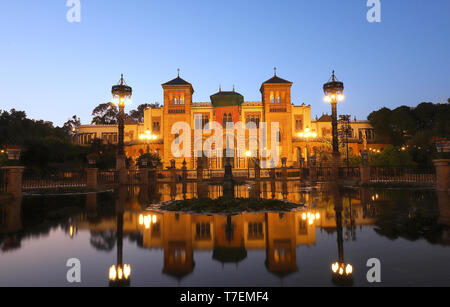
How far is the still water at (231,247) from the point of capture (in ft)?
10.8

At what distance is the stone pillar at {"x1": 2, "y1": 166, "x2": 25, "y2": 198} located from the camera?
12.8 meters

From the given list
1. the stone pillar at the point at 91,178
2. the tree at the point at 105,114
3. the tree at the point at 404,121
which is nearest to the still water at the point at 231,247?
the stone pillar at the point at 91,178

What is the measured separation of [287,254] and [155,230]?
9.65 ft

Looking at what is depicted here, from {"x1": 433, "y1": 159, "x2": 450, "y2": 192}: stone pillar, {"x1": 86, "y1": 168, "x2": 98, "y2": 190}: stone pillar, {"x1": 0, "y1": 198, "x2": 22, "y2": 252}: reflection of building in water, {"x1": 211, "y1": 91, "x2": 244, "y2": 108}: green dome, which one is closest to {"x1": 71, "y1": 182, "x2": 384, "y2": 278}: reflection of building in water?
{"x1": 0, "y1": 198, "x2": 22, "y2": 252}: reflection of building in water

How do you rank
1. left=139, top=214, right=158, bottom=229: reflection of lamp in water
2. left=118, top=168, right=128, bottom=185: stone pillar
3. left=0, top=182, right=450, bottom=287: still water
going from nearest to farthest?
left=0, top=182, right=450, bottom=287: still water
left=139, top=214, right=158, bottom=229: reflection of lamp in water
left=118, top=168, right=128, bottom=185: stone pillar

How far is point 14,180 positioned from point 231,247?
13061mm

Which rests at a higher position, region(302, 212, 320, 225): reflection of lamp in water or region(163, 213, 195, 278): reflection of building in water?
region(163, 213, 195, 278): reflection of building in water

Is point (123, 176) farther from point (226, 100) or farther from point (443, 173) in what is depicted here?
point (226, 100)

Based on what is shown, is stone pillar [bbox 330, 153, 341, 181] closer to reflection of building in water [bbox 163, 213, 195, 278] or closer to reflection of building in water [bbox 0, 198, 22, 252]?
reflection of building in water [bbox 163, 213, 195, 278]

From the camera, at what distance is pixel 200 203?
842 centimetres

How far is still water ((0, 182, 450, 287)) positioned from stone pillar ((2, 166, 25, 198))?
661 centimetres

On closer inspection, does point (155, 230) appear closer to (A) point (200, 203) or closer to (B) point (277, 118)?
(A) point (200, 203)

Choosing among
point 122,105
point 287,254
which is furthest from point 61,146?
point 287,254

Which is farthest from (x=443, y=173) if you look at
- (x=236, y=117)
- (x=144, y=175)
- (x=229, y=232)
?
(x=236, y=117)
